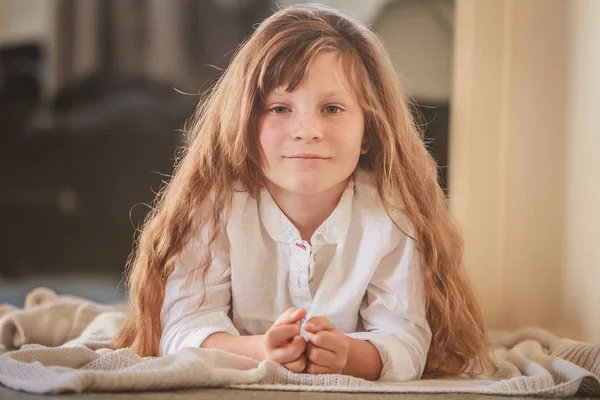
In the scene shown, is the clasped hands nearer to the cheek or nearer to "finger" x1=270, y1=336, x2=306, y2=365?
"finger" x1=270, y1=336, x2=306, y2=365

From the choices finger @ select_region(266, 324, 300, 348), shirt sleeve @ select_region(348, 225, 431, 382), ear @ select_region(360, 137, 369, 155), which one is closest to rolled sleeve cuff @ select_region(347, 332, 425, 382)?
shirt sleeve @ select_region(348, 225, 431, 382)

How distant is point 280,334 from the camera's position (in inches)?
37.1

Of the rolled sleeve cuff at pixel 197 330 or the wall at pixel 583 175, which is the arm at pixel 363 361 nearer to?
the rolled sleeve cuff at pixel 197 330

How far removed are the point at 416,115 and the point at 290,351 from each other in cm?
68

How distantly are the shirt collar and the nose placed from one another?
11cm

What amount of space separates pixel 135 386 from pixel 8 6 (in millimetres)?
1389

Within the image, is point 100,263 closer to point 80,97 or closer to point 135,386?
point 80,97

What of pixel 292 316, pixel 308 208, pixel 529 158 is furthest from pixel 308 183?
pixel 529 158

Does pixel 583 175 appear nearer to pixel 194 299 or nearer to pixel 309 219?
pixel 309 219

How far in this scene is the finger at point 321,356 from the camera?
949 mm

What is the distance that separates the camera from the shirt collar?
1.08 m

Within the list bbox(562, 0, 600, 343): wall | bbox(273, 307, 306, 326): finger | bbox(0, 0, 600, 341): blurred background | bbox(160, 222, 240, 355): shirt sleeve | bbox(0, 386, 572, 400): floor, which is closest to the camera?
bbox(0, 386, 572, 400): floor

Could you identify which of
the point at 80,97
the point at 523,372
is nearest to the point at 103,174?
the point at 80,97

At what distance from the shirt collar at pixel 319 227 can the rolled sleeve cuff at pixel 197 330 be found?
126 millimetres
